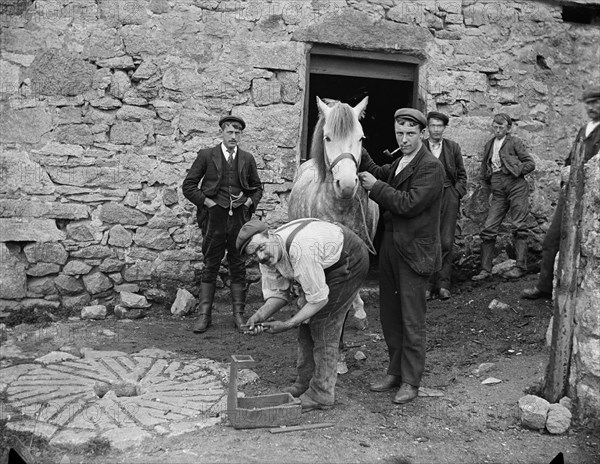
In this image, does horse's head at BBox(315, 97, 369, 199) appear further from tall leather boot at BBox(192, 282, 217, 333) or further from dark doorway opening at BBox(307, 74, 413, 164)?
dark doorway opening at BBox(307, 74, 413, 164)

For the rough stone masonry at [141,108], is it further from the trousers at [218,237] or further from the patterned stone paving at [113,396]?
the patterned stone paving at [113,396]

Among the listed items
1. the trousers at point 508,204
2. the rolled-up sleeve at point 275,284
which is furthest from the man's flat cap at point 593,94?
the rolled-up sleeve at point 275,284

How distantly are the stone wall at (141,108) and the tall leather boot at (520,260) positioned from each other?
2.00 m

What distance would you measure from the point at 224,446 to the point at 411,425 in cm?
132

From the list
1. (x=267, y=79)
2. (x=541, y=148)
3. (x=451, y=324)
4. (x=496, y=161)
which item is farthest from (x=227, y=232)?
(x=541, y=148)

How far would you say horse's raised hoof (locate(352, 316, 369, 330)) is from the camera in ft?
22.7

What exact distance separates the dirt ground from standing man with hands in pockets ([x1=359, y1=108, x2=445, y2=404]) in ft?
1.33

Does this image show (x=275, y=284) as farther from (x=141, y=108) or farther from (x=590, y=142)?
(x=141, y=108)

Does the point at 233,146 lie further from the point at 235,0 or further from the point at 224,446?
the point at 224,446

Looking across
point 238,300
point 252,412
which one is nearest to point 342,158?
point 252,412

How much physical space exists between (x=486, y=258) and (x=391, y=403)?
3779mm

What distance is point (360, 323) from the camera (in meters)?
6.92

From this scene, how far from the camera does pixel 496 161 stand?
26.9ft

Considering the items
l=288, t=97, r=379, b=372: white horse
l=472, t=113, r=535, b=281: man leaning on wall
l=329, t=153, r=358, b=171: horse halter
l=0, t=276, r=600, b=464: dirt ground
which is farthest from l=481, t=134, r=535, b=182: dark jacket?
l=329, t=153, r=358, b=171: horse halter
